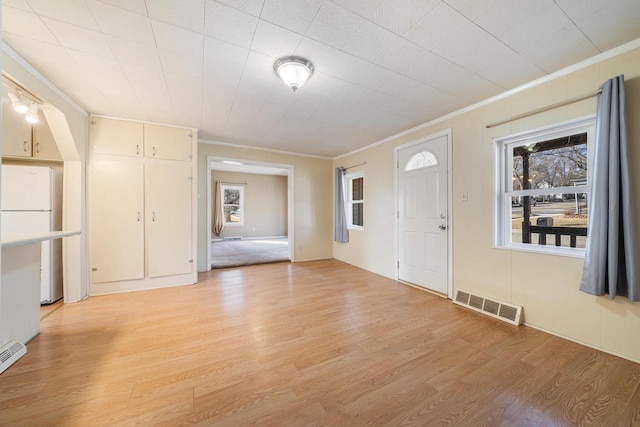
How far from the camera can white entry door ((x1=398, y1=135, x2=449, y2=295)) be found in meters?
3.32

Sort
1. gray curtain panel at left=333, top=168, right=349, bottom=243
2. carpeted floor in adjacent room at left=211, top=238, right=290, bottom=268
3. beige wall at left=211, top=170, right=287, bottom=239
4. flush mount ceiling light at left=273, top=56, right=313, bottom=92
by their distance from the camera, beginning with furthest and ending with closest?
beige wall at left=211, top=170, right=287, bottom=239 → gray curtain panel at left=333, top=168, right=349, bottom=243 → carpeted floor in adjacent room at left=211, top=238, right=290, bottom=268 → flush mount ceiling light at left=273, top=56, right=313, bottom=92

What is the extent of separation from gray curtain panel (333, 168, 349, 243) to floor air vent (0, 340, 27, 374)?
4.27 metres

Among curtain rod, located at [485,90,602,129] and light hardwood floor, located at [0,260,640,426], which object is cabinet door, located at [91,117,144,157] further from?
curtain rod, located at [485,90,602,129]

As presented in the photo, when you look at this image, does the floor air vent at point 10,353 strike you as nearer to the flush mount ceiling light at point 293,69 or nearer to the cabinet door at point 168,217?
the cabinet door at point 168,217

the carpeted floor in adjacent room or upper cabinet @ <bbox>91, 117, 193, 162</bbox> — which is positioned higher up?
upper cabinet @ <bbox>91, 117, 193, 162</bbox>

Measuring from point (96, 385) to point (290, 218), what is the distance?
3.83 meters

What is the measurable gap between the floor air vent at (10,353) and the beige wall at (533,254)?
4014mm

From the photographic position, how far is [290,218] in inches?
209

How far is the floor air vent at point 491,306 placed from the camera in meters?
2.55

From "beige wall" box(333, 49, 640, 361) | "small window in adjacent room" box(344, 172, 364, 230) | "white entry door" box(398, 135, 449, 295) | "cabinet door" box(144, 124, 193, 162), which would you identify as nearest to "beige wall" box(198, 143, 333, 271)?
"small window in adjacent room" box(344, 172, 364, 230)

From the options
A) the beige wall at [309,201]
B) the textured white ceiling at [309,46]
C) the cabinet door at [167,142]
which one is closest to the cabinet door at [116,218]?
the cabinet door at [167,142]

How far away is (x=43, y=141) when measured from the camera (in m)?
3.06

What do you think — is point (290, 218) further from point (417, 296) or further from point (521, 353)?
point (521, 353)

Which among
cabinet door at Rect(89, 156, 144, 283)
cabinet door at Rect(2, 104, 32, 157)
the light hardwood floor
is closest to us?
the light hardwood floor
